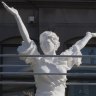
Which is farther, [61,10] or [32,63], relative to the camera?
[61,10]

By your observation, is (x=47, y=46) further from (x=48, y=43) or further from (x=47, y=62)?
(x=47, y=62)

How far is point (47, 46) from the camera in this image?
7.47m

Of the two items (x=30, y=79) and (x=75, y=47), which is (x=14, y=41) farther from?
(x=75, y=47)

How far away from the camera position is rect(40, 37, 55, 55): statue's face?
7.43m

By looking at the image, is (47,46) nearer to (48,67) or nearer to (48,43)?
(48,43)

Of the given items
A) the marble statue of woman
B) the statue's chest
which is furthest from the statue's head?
the statue's chest

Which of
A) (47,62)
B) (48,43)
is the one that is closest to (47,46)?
(48,43)

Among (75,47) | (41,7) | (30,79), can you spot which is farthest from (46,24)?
(75,47)

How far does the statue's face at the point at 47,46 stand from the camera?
7.43 m

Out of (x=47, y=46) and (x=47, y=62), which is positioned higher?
(x=47, y=46)

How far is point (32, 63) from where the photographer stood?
728 centimetres

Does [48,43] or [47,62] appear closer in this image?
[47,62]

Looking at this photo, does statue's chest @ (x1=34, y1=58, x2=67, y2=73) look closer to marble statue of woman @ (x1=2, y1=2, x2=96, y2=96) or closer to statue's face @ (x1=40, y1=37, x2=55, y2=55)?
marble statue of woman @ (x1=2, y1=2, x2=96, y2=96)

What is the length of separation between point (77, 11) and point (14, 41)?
81.4 inches
